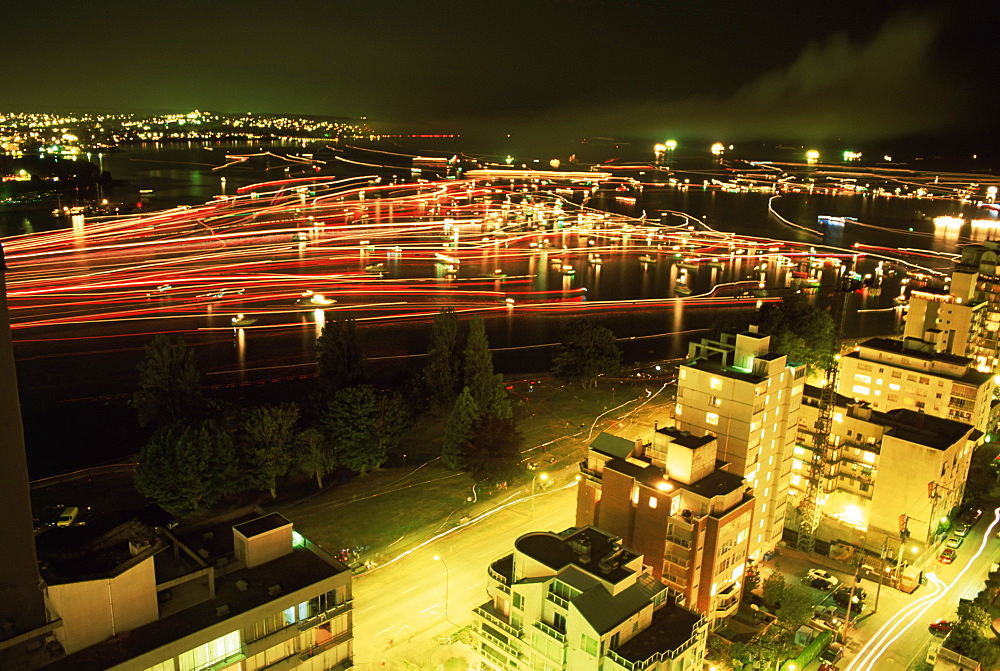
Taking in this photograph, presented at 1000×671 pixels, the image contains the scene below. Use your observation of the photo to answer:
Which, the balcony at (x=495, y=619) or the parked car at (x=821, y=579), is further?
the parked car at (x=821, y=579)

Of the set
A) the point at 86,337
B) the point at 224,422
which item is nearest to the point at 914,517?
the point at 224,422

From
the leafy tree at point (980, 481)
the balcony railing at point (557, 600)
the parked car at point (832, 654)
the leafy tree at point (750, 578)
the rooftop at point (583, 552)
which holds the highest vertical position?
the rooftop at point (583, 552)

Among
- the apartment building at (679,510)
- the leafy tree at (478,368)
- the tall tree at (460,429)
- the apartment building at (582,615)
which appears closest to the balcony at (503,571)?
the apartment building at (582,615)

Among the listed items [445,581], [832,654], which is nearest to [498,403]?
[445,581]

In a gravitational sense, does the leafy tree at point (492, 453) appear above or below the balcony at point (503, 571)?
below

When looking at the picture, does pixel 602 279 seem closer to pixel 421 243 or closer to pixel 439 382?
pixel 421 243

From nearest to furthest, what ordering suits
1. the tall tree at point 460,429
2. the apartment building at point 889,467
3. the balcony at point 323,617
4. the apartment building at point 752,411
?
the balcony at point 323,617
the apartment building at point 752,411
the apartment building at point 889,467
the tall tree at point 460,429

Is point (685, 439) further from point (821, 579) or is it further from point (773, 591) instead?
point (821, 579)

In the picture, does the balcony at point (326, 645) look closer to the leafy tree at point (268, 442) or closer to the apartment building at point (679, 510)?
the apartment building at point (679, 510)
